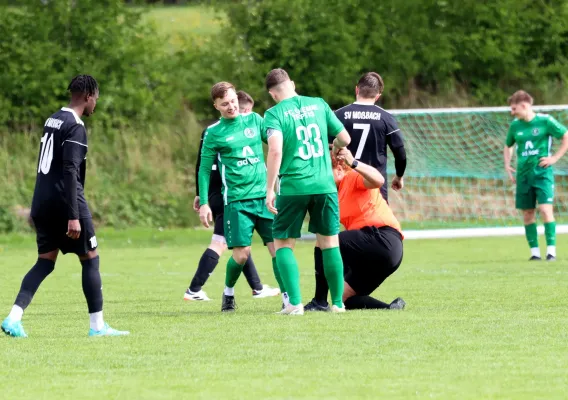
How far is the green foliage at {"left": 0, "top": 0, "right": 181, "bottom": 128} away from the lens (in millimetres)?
24328

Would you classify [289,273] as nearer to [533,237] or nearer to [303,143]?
[303,143]

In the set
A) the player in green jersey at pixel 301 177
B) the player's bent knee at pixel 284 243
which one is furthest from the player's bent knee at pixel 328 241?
the player's bent knee at pixel 284 243

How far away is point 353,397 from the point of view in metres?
5.46

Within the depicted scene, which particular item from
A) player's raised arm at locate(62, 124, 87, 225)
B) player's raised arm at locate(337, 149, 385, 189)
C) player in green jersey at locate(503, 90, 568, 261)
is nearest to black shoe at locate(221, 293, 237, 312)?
player's raised arm at locate(337, 149, 385, 189)

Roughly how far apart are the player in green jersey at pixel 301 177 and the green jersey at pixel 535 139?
647 cm

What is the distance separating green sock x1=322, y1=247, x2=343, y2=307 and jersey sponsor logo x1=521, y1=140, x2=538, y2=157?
653cm

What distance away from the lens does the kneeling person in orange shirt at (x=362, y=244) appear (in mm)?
9469

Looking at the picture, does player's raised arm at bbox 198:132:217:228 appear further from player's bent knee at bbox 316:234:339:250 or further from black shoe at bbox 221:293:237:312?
player's bent knee at bbox 316:234:339:250

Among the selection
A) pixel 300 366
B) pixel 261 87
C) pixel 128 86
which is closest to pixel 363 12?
pixel 261 87

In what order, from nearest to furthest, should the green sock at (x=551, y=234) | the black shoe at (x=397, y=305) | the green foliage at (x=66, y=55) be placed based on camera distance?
1. the black shoe at (x=397, y=305)
2. the green sock at (x=551, y=234)
3. the green foliage at (x=66, y=55)

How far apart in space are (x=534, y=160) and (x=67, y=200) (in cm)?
854

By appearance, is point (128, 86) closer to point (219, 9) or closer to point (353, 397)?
point (219, 9)

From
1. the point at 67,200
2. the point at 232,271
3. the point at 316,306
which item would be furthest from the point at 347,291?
the point at 67,200

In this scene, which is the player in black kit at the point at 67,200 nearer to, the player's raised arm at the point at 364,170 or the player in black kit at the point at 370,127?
the player's raised arm at the point at 364,170
